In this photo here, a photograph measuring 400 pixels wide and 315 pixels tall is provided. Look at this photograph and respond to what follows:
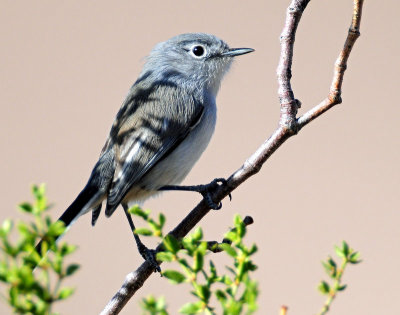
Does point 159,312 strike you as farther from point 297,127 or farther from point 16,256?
point 297,127

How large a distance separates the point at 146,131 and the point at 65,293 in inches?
64.7

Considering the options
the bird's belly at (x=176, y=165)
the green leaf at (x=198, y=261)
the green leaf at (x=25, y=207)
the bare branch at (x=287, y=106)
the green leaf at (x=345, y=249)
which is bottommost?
the green leaf at (x=25, y=207)

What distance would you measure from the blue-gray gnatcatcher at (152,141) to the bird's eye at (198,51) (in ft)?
0.41

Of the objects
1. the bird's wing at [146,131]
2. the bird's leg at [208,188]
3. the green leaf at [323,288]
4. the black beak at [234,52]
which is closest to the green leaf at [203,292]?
the green leaf at [323,288]

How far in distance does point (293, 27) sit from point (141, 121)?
3.79ft

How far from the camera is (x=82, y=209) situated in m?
1.84

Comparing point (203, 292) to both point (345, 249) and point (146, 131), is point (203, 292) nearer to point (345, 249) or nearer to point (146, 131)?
point (345, 249)

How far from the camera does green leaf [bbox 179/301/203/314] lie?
45 centimetres

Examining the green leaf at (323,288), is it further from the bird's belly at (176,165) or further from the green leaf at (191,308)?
the bird's belly at (176,165)

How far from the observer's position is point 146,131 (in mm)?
2055

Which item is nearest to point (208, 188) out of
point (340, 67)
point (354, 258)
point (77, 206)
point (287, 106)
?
point (77, 206)

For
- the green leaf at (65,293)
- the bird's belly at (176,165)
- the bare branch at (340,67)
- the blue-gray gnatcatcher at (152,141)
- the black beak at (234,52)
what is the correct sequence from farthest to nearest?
the black beak at (234,52) < the bird's belly at (176,165) < the blue-gray gnatcatcher at (152,141) < the bare branch at (340,67) < the green leaf at (65,293)

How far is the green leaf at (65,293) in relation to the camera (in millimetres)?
419

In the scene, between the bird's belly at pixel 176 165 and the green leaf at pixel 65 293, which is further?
the bird's belly at pixel 176 165
